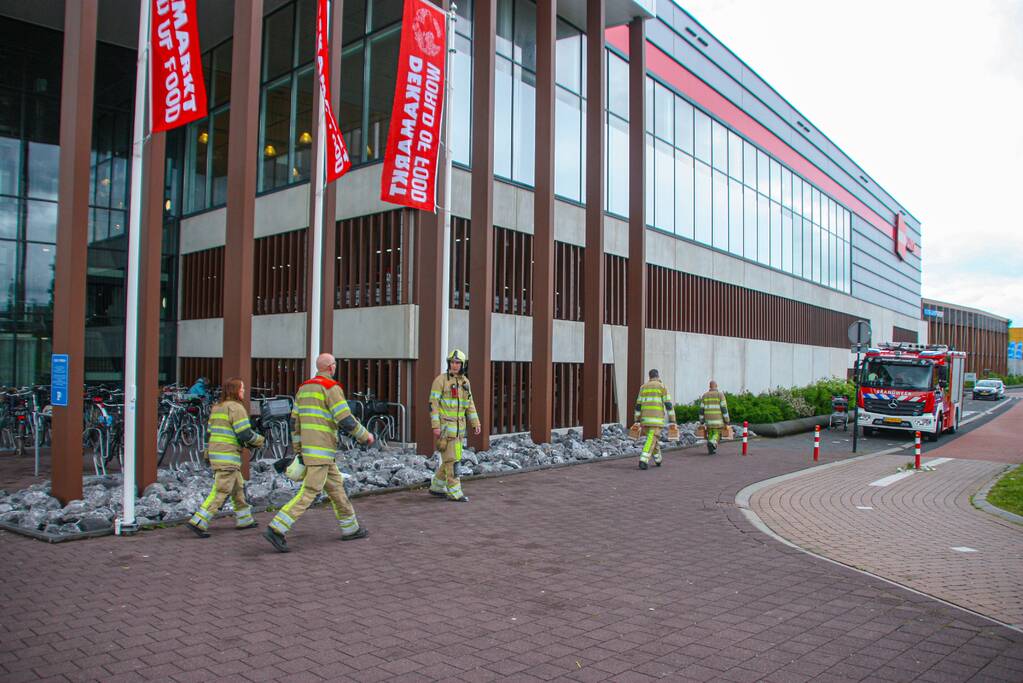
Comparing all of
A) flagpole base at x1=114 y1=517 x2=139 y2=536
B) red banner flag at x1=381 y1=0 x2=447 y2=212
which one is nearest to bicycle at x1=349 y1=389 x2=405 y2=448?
red banner flag at x1=381 y1=0 x2=447 y2=212

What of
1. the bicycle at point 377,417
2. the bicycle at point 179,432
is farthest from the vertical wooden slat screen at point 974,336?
the bicycle at point 179,432

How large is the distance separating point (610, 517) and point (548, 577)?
9.90 feet

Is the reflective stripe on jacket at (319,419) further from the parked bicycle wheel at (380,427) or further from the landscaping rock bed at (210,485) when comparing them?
the parked bicycle wheel at (380,427)

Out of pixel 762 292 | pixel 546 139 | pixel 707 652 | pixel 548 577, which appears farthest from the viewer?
pixel 762 292

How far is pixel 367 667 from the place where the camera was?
4.56 meters

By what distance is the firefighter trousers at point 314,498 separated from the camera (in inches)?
289

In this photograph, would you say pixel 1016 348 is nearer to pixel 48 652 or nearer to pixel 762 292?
pixel 762 292

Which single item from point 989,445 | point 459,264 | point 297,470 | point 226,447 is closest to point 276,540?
point 297,470

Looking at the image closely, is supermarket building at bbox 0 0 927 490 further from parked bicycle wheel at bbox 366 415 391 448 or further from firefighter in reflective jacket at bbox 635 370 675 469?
firefighter in reflective jacket at bbox 635 370 675 469

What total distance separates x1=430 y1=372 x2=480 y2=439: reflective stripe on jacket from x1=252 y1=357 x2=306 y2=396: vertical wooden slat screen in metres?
10.1

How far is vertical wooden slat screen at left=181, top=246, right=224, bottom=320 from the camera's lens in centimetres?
2292

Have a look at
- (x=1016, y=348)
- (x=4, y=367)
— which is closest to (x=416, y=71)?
(x=4, y=367)

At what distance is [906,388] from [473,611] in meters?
21.0

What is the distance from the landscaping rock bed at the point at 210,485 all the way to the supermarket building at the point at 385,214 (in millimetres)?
1200
